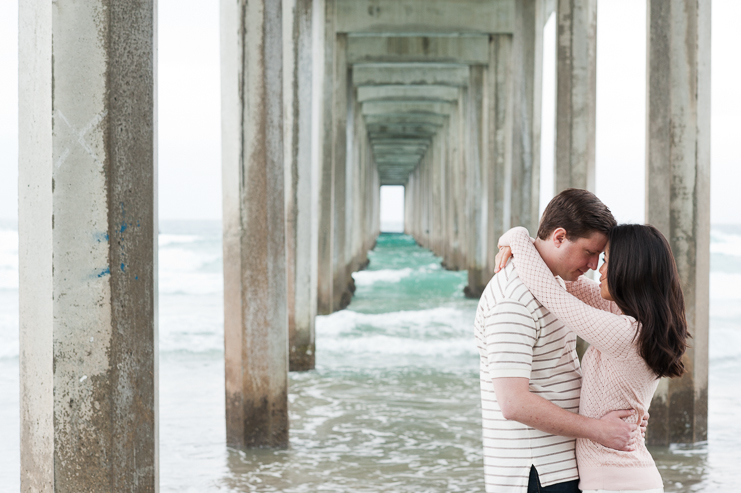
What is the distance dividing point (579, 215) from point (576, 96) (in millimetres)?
5897

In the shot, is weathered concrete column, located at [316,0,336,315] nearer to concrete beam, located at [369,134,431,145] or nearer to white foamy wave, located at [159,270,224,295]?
white foamy wave, located at [159,270,224,295]

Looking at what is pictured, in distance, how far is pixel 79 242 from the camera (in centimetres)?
240

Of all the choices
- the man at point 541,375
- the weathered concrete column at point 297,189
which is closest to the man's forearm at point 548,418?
the man at point 541,375

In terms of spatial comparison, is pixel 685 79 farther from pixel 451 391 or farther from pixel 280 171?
pixel 451 391

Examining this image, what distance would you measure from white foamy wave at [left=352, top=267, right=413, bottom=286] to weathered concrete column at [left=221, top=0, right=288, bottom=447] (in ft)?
53.4

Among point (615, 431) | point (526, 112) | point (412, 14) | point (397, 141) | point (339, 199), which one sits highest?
point (412, 14)

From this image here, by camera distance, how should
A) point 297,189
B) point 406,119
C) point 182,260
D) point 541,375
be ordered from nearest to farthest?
point 541,375 < point 297,189 < point 406,119 < point 182,260

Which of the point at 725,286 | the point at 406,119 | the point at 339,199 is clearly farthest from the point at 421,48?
the point at 725,286

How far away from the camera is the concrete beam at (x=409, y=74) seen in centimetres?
2161

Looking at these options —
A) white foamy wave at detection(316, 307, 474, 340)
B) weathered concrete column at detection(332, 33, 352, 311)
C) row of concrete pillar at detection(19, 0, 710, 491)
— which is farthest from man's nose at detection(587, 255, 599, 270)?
weathered concrete column at detection(332, 33, 352, 311)

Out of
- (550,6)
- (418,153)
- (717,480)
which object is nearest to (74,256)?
(717,480)

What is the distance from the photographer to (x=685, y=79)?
505 centimetres

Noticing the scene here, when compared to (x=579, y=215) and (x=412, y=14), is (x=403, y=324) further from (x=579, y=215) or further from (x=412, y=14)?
(x=579, y=215)

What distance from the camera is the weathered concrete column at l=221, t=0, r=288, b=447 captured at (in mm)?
5047
